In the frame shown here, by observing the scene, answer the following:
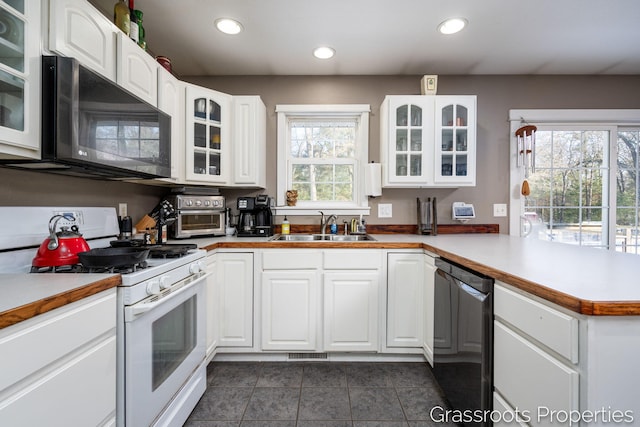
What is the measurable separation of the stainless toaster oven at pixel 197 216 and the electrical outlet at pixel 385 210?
139 cm

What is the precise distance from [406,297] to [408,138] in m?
1.26

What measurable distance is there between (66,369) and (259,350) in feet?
4.27

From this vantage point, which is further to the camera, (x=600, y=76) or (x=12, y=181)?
(x=600, y=76)

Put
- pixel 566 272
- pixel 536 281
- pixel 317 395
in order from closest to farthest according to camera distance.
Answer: pixel 536 281 < pixel 566 272 < pixel 317 395


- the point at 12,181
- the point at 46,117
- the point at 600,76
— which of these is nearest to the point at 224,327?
the point at 12,181

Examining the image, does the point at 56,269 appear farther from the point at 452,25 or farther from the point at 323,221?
the point at 452,25

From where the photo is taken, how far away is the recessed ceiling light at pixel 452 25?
178 cm

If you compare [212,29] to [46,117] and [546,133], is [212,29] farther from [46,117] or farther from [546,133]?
[546,133]

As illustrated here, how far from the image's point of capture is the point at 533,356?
2.96 ft

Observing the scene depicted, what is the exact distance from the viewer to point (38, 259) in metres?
1.08

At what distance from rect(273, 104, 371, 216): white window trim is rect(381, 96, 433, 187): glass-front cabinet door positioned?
0.87 ft

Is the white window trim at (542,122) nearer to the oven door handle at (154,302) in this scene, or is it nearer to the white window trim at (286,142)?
the white window trim at (286,142)

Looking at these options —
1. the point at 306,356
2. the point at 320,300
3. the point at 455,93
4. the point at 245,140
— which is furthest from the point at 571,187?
the point at 245,140

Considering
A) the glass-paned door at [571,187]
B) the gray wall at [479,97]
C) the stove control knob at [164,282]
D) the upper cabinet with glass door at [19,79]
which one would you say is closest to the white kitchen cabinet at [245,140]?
the gray wall at [479,97]
